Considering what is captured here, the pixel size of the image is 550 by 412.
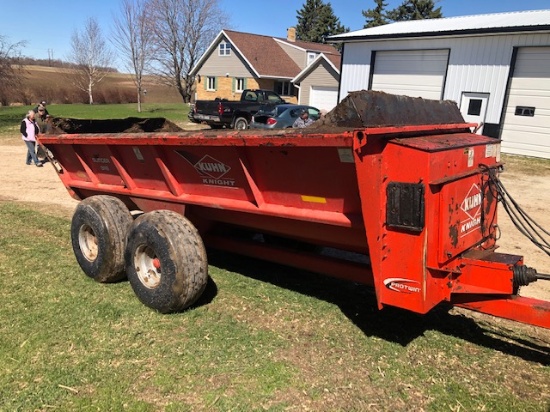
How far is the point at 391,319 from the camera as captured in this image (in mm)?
4207

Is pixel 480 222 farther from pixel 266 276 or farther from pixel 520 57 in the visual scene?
pixel 520 57

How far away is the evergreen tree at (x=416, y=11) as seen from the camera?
53000mm

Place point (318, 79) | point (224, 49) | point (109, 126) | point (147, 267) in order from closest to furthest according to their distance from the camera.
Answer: point (147, 267)
point (109, 126)
point (318, 79)
point (224, 49)

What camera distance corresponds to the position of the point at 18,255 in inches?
222

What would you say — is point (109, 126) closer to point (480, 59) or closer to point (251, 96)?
point (480, 59)

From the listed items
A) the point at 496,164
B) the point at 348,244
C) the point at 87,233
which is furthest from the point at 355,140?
the point at 87,233

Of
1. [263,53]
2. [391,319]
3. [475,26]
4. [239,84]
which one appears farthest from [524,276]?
[263,53]

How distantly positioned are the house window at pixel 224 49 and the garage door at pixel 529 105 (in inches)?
1142

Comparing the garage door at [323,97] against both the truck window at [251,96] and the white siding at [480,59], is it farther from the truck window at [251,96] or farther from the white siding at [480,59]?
the white siding at [480,59]

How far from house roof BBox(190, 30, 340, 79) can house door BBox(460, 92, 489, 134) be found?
2226 centimetres

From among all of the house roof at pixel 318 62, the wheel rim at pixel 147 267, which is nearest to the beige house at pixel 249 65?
the house roof at pixel 318 62

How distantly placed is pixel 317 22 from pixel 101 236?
74.5 m

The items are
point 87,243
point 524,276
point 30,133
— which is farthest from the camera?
point 30,133

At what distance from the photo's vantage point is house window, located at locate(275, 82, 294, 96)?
4119 centimetres
